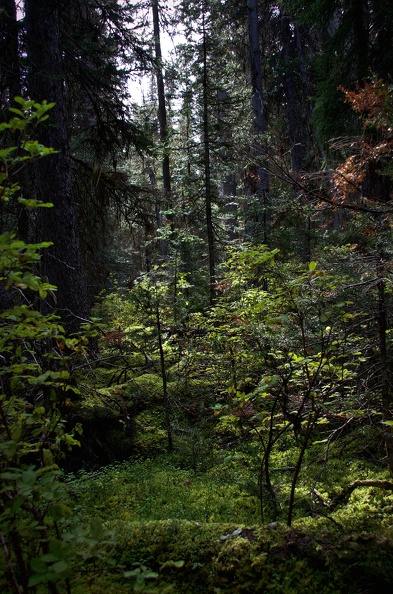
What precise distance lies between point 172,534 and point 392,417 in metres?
2.09

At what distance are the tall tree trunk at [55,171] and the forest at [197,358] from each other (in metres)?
0.04

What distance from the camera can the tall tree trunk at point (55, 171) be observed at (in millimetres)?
6312

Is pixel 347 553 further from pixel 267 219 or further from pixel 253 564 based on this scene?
pixel 267 219

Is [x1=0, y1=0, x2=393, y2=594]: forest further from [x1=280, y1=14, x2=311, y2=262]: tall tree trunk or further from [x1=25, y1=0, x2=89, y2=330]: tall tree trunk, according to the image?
[x1=280, y1=14, x2=311, y2=262]: tall tree trunk

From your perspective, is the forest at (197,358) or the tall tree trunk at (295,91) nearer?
the forest at (197,358)

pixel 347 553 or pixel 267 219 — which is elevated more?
pixel 267 219

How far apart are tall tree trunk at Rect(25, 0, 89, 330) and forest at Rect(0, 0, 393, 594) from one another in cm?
4

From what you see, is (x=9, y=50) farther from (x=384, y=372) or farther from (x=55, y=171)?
(x=384, y=372)

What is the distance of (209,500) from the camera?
12.5 feet

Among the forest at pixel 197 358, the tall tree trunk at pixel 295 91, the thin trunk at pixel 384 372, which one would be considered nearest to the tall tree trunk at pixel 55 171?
the forest at pixel 197 358

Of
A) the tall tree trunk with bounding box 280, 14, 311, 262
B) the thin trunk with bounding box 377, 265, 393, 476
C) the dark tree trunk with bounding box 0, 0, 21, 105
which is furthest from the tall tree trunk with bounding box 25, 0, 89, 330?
the tall tree trunk with bounding box 280, 14, 311, 262

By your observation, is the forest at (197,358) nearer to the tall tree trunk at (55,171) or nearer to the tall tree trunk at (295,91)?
the tall tree trunk at (55,171)

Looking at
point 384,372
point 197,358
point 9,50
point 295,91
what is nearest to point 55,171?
point 9,50

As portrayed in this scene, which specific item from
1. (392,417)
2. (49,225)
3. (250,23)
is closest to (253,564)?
(392,417)
